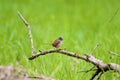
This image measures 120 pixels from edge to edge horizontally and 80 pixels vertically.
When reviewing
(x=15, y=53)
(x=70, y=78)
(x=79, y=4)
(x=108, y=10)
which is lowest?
(x=70, y=78)

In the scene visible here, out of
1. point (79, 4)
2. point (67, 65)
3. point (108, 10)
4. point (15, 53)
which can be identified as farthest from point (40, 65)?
point (79, 4)

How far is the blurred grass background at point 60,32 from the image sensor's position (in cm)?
405

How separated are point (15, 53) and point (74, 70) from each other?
1.45m

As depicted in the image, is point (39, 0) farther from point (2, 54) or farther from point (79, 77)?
point (79, 77)

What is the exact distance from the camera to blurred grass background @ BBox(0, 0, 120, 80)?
4.05 metres

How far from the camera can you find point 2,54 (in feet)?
16.7

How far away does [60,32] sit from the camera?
249 inches

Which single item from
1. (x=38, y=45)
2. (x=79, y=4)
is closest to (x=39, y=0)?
(x=79, y=4)

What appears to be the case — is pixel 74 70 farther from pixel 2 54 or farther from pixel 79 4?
pixel 79 4

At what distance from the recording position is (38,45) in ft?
17.2

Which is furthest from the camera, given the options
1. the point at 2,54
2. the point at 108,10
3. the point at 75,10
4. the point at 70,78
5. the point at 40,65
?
the point at 75,10

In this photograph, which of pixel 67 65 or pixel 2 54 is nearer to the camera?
pixel 67 65

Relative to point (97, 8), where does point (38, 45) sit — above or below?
below

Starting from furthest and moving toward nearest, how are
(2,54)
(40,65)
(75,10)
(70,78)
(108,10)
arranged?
(75,10) → (108,10) → (2,54) → (40,65) → (70,78)
